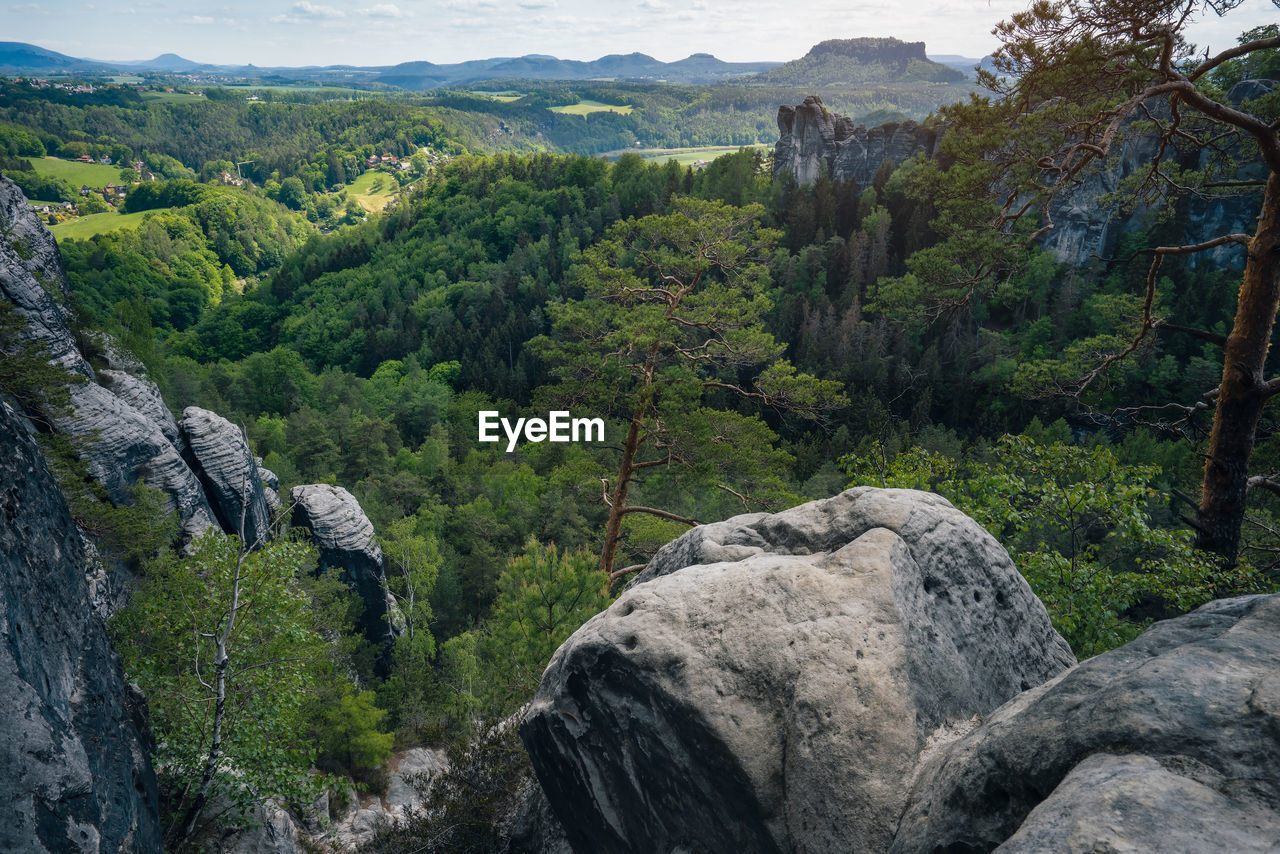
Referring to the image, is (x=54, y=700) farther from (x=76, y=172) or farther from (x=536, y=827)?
(x=76, y=172)

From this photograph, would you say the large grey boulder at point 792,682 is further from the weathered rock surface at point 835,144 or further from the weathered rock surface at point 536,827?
the weathered rock surface at point 835,144

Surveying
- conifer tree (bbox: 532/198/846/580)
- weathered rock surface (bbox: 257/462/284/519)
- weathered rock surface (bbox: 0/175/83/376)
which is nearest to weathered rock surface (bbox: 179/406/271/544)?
weathered rock surface (bbox: 257/462/284/519)

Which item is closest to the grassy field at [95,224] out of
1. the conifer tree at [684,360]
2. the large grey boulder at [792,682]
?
the conifer tree at [684,360]

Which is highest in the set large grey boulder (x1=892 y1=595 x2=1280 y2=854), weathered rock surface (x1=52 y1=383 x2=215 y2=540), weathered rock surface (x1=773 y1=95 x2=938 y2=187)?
weathered rock surface (x1=773 y1=95 x2=938 y2=187)

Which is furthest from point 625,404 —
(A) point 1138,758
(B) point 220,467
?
(B) point 220,467

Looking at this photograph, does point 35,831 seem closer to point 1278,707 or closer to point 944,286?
point 1278,707

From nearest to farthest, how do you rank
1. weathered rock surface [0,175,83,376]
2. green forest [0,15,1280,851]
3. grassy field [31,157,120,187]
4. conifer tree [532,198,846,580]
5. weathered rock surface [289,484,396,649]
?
green forest [0,15,1280,851], conifer tree [532,198,846,580], weathered rock surface [0,175,83,376], weathered rock surface [289,484,396,649], grassy field [31,157,120,187]

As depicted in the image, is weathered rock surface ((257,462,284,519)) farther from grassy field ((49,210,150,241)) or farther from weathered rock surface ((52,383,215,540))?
grassy field ((49,210,150,241))

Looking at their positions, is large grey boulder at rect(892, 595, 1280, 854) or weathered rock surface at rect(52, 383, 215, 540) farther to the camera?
weathered rock surface at rect(52, 383, 215, 540)
